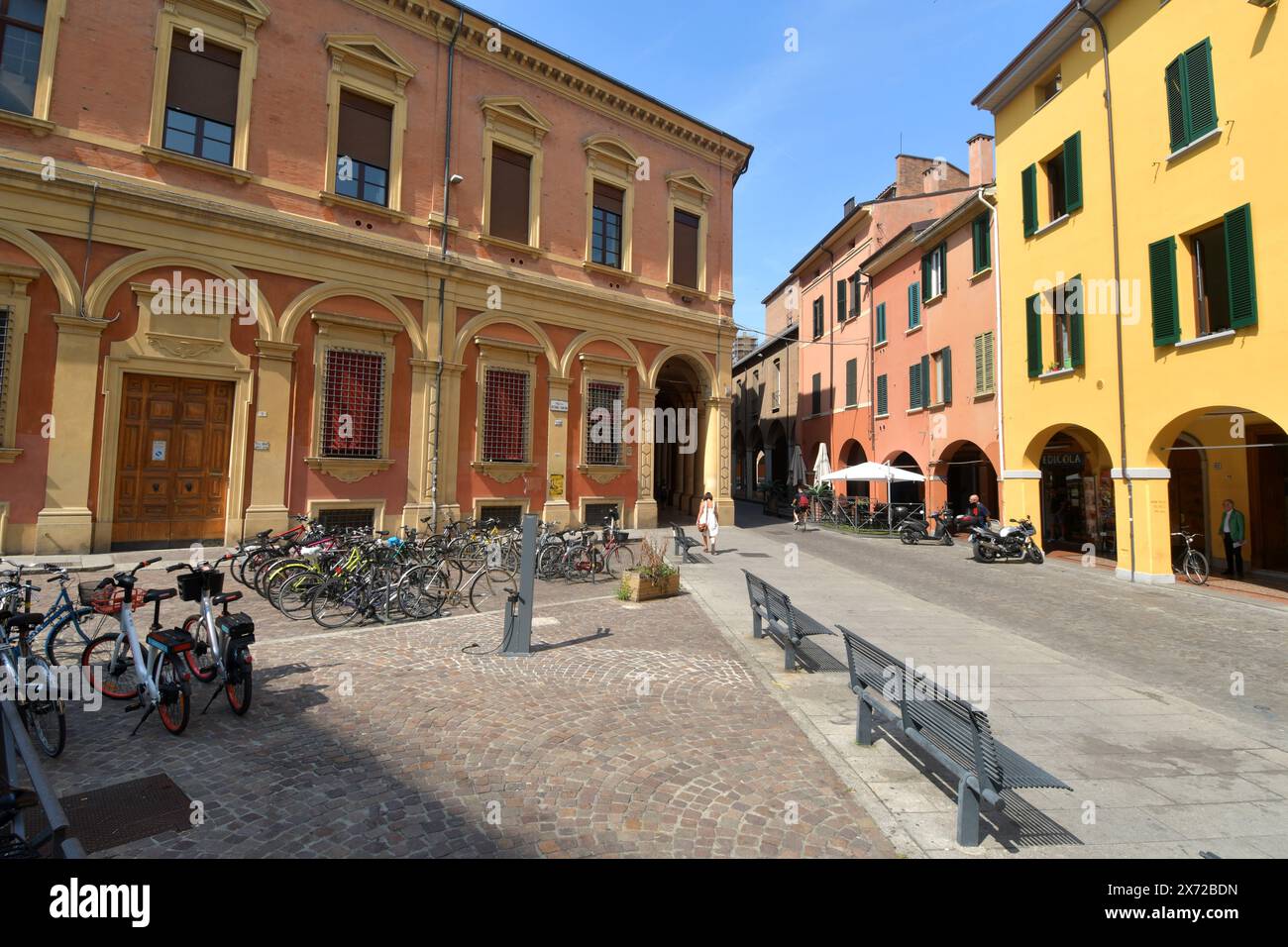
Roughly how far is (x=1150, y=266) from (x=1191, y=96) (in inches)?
118

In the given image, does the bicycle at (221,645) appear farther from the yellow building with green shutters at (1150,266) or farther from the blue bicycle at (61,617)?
the yellow building with green shutters at (1150,266)

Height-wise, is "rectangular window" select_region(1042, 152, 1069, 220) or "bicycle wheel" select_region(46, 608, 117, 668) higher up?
"rectangular window" select_region(1042, 152, 1069, 220)

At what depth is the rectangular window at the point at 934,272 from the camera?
778 inches

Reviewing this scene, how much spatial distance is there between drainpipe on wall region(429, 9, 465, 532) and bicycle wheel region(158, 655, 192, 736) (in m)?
10.4

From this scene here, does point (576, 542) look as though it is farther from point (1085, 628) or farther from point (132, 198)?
point (132, 198)

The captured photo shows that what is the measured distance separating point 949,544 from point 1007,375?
5307mm

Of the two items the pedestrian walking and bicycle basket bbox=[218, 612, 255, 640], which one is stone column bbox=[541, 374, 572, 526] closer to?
bicycle basket bbox=[218, 612, 255, 640]

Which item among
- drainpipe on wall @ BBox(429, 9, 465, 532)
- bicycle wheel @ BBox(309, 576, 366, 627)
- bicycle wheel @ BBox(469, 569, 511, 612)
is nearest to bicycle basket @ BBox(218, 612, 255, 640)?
bicycle wheel @ BBox(309, 576, 366, 627)

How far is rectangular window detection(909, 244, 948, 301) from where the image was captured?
64.8 ft

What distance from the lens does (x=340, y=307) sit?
46.2 feet

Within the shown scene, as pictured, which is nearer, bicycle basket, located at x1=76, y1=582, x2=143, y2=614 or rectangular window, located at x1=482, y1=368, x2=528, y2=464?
bicycle basket, located at x1=76, y1=582, x2=143, y2=614

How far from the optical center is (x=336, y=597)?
25.1 ft

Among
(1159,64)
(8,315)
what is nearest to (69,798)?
(8,315)

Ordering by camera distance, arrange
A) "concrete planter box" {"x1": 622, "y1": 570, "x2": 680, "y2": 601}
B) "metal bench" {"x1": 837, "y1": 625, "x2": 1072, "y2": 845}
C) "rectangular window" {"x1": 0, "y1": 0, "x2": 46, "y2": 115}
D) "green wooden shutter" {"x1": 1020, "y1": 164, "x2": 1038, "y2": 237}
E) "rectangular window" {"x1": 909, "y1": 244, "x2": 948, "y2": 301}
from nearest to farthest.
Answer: "metal bench" {"x1": 837, "y1": 625, "x2": 1072, "y2": 845}
"concrete planter box" {"x1": 622, "y1": 570, "x2": 680, "y2": 601}
"rectangular window" {"x1": 0, "y1": 0, "x2": 46, "y2": 115}
"green wooden shutter" {"x1": 1020, "y1": 164, "x2": 1038, "y2": 237}
"rectangular window" {"x1": 909, "y1": 244, "x2": 948, "y2": 301}
